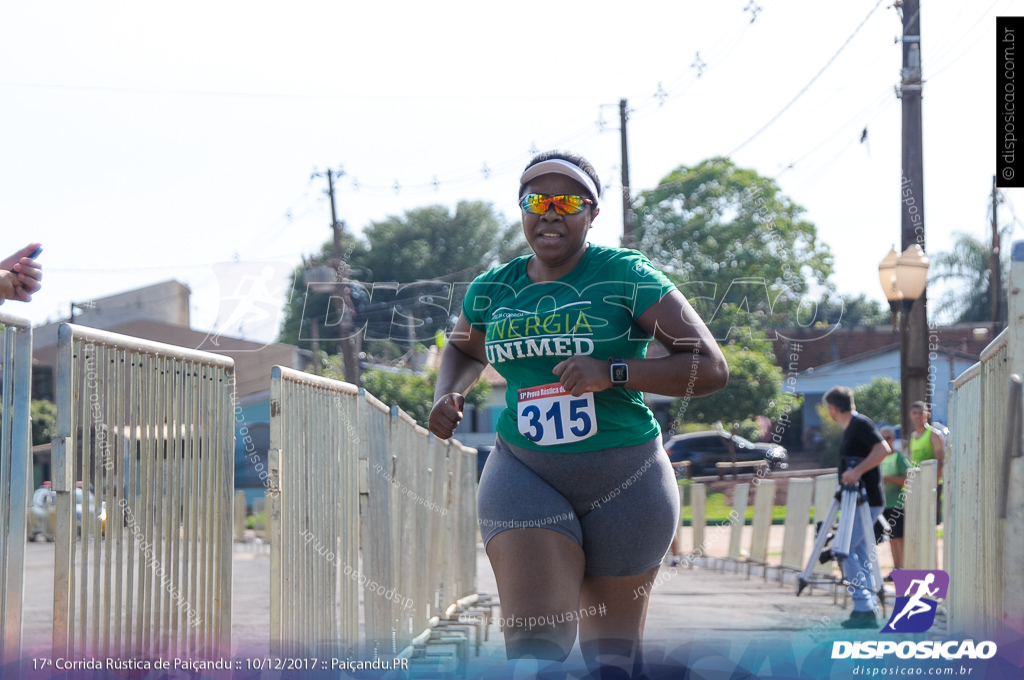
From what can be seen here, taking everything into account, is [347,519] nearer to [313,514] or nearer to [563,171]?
[313,514]

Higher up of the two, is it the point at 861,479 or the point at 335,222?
the point at 335,222

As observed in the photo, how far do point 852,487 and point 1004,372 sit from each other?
16.9ft

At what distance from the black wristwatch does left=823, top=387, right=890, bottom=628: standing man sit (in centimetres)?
566

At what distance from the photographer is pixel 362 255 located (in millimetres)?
51312

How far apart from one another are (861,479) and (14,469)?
22.9 feet

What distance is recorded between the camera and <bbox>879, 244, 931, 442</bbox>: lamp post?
1074 centimetres

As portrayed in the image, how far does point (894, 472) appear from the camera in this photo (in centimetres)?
→ 1017

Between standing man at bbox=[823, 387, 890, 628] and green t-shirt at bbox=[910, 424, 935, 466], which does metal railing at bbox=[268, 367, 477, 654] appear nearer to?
standing man at bbox=[823, 387, 890, 628]

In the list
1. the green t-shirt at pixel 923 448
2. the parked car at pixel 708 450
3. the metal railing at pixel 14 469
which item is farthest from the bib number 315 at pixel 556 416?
the parked car at pixel 708 450

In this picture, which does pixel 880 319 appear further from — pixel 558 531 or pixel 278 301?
pixel 558 531

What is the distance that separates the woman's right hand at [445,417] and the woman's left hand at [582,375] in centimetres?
39

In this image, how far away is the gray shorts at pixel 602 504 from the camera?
3.04m

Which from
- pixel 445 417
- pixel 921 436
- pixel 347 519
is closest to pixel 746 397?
pixel 921 436

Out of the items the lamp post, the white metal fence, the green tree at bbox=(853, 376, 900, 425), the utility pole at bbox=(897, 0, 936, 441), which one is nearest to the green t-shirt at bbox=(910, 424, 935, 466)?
the lamp post
